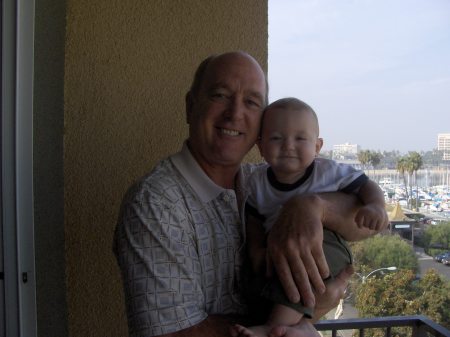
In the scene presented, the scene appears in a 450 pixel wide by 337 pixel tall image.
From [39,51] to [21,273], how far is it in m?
0.99

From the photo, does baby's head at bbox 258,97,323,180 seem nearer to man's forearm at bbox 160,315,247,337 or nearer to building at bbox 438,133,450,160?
man's forearm at bbox 160,315,247,337

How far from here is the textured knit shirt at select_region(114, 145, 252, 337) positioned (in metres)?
1.00

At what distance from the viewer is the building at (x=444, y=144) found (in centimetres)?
370

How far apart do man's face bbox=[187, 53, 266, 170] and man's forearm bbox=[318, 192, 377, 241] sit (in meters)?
0.37

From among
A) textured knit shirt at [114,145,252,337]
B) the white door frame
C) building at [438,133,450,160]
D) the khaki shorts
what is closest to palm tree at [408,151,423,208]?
building at [438,133,450,160]

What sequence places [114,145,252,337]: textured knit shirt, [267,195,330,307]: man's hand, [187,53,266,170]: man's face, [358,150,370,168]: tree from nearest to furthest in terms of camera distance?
[114,145,252,337]: textured knit shirt
[267,195,330,307]: man's hand
[187,53,266,170]: man's face
[358,150,370,168]: tree

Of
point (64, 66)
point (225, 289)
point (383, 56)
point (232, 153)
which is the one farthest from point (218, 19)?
point (383, 56)

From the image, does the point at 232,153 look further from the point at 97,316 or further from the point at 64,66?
the point at 97,316

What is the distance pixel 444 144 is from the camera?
4035mm

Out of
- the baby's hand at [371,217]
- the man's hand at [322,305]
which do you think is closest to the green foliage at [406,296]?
the man's hand at [322,305]

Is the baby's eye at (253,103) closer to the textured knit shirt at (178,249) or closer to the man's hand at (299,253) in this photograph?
the textured knit shirt at (178,249)

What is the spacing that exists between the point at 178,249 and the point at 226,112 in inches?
22.3

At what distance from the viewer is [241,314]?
4.14ft

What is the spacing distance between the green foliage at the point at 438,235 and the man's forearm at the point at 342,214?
2827 mm
